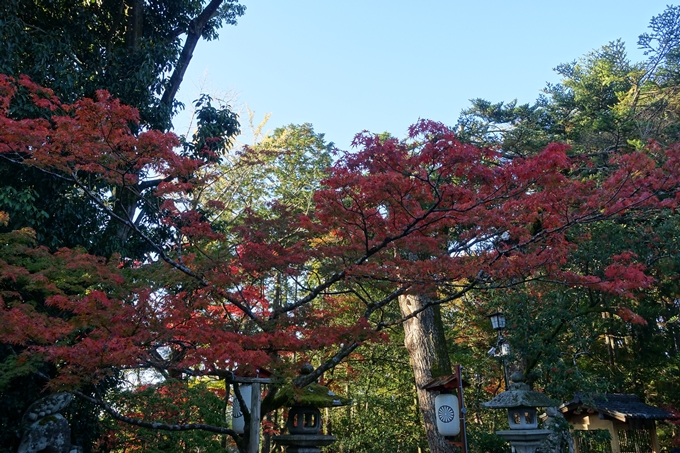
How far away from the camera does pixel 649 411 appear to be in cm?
955

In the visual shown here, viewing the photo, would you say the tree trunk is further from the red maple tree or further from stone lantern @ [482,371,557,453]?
the red maple tree

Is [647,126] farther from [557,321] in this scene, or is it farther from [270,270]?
[270,270]

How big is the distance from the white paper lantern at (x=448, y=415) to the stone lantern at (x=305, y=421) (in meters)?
2.10

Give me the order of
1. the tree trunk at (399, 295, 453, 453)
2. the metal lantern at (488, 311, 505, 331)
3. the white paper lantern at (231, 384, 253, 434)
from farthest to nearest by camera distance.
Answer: the tree trunk at (399, 295, 453, 453), the metal lantern at (488, 311, 505, 331), the white paper lantern at (231, 384, 253, 434)

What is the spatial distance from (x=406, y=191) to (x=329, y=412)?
10.1m

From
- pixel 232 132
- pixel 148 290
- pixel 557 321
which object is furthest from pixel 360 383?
pixel 148 290

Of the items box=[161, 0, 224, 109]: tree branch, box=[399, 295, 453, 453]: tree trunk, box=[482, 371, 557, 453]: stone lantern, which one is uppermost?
box=[161, 0, 224, 109]: tree branch

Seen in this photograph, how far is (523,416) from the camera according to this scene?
22.1 feet

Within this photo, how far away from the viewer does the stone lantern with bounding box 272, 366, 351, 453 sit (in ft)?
17.8

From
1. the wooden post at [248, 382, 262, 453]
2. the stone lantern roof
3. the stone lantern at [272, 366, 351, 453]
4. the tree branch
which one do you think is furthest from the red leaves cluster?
the tree branch

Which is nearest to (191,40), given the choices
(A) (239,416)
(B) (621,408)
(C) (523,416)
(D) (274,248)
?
(D) (274,248)

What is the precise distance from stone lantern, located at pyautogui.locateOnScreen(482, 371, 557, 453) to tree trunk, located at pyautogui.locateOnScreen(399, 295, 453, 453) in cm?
242

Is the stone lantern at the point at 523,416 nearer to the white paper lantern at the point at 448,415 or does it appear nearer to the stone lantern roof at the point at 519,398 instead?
the stone lantern roof at the point at 519,398

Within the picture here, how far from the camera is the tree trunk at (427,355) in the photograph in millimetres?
9094
